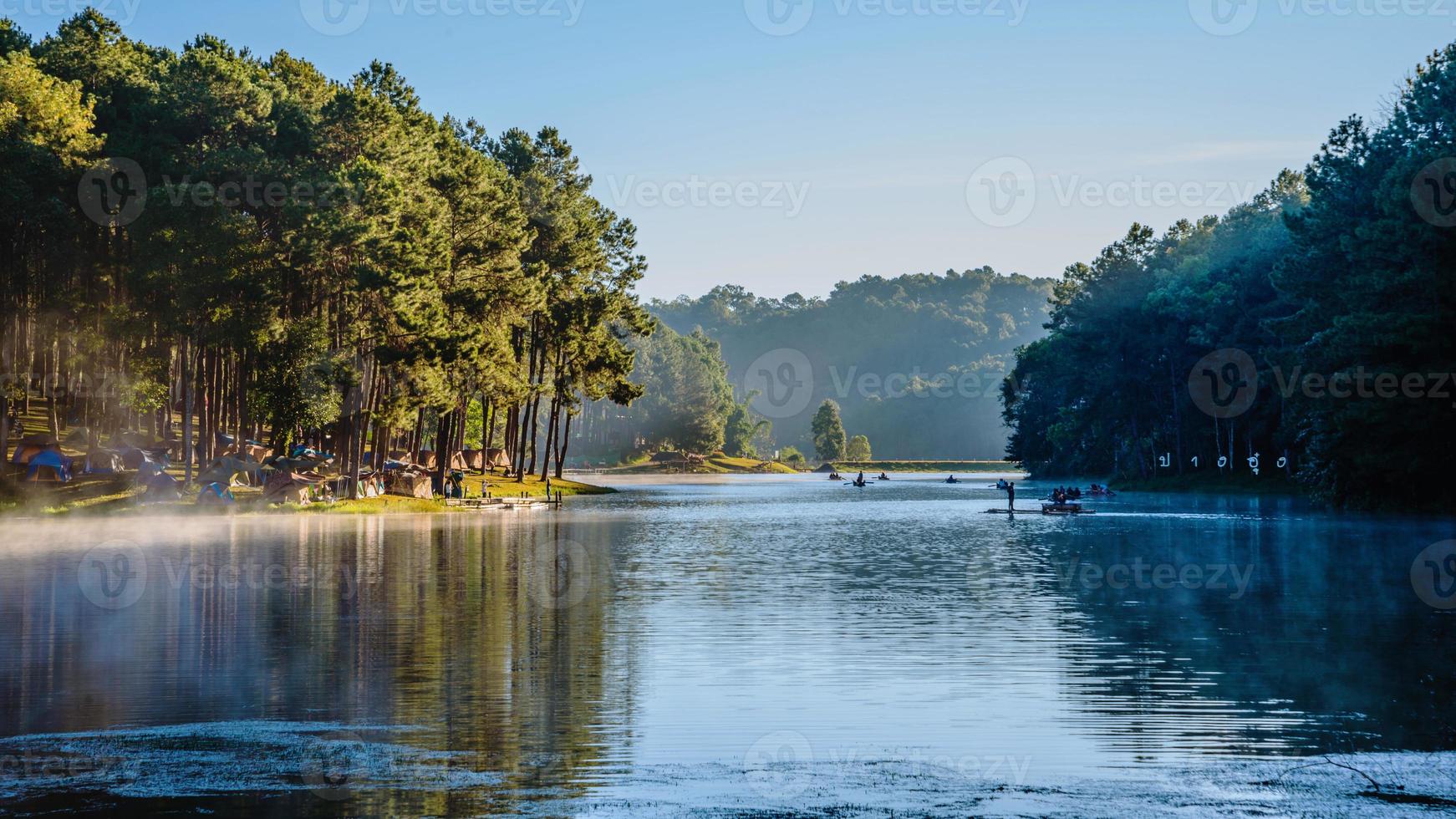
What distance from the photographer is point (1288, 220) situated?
69688 mm

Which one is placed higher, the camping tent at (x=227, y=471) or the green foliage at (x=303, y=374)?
the green foliage at (x=303, y=374)

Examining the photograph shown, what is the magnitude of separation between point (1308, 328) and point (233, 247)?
182ft

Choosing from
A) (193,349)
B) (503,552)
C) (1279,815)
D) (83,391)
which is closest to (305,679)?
(1279,815)

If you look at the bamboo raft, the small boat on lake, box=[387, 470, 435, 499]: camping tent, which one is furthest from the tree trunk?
the small boat on lake

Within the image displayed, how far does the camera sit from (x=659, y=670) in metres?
18.1

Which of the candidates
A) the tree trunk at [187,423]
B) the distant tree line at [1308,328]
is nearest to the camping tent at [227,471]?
the tree trunk at [187,423]

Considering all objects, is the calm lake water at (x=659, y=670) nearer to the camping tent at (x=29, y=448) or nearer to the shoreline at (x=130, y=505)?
the shoreline at (x=130, y=505)

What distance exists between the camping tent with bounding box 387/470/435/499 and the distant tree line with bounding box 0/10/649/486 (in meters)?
1.62

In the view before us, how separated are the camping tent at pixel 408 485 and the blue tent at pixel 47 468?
1760cm

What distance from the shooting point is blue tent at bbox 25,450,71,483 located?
208ft

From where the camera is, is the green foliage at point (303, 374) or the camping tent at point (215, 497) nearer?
the camping tent at point (215, 497)

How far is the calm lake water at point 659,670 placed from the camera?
1223cm

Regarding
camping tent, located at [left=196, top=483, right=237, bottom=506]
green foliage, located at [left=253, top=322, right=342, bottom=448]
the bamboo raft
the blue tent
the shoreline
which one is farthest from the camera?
the bamboo raft

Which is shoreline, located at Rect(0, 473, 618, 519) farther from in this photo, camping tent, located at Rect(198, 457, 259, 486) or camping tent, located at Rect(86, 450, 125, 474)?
camping tent, located at Rect(86, 450, 125, 474)
